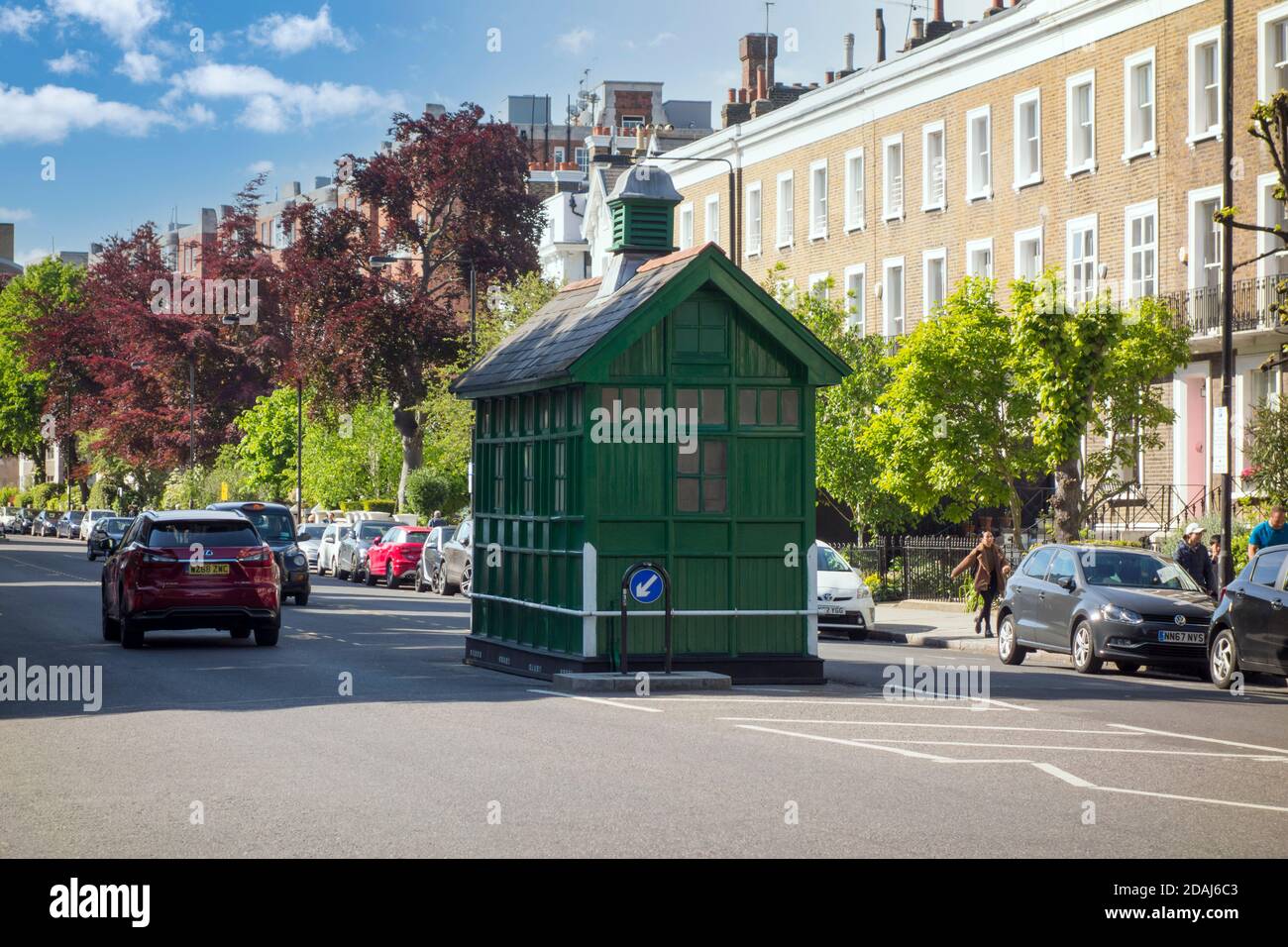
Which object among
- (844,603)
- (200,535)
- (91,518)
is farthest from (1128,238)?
(91,518)

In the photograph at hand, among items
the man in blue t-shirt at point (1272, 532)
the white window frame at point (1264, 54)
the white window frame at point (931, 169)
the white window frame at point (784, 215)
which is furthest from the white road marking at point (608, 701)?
the white window frame at point (784, 215)

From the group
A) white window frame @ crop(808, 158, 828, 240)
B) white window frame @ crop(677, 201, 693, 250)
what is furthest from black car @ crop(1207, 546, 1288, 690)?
white window frame @ crop(677, 201, 693, 250)

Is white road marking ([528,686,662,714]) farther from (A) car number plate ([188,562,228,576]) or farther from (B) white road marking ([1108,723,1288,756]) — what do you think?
(A) car number plate ([188,562,228,576])

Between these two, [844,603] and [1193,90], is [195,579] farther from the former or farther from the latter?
Result: [1193,90]

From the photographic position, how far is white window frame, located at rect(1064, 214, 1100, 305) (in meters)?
43.6

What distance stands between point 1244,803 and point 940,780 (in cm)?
188

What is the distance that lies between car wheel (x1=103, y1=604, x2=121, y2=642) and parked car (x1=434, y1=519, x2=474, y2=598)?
15609mm

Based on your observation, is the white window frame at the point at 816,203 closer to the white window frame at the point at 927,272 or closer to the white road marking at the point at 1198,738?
the white window frame at the point at 927,272

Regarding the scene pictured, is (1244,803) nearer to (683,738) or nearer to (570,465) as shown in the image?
(683,738)

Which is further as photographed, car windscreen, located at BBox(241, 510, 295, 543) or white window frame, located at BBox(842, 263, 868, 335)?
white window frame, located at BBox(842, 263, 868, 335)

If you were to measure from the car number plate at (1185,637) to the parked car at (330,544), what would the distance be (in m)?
35.0

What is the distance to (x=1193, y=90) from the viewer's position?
40281mm

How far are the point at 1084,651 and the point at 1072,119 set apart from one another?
24042 millimetres

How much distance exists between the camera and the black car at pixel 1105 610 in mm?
23250
